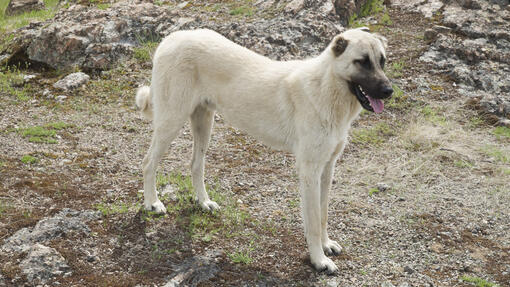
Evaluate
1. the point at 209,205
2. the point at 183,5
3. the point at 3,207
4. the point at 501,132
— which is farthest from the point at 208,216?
the point at 183,5

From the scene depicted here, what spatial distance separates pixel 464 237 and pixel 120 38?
8.43 meters

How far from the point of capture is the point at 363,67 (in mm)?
4199

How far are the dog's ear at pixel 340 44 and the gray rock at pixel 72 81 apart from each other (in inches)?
255

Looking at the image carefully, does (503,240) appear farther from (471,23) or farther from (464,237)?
(471,23)

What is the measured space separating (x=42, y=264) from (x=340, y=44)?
341cm

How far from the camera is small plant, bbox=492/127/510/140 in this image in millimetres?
7636

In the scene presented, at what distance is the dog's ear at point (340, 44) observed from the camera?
4219 millimetres

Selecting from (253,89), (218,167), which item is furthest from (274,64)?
(218,167)

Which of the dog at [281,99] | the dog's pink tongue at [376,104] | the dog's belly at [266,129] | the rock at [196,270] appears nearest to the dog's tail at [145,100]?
the dog at [281,99]

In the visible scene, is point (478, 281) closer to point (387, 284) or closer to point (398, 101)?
point (387, 284)

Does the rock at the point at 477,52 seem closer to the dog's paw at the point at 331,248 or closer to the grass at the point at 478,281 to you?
the grass at the point at 478,281

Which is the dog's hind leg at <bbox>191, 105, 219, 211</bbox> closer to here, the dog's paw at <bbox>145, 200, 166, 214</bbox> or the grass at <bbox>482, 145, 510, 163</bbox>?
the dog's paw at <bbox>145, 200, 166, 214</bbox>

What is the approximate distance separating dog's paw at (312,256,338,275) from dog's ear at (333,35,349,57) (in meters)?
2.07

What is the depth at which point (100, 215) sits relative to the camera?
513cm
